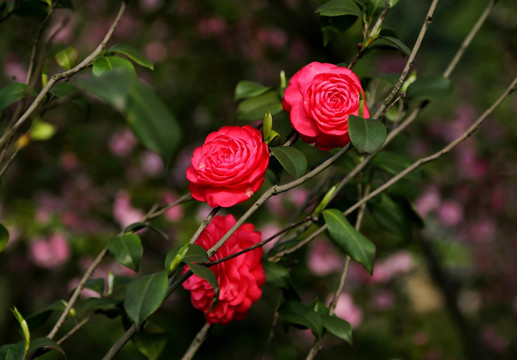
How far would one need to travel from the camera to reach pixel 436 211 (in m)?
2.93

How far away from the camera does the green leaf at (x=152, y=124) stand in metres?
0.29

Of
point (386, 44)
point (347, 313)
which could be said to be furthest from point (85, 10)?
point (386, 44)

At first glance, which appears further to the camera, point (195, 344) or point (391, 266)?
point (391, 266)

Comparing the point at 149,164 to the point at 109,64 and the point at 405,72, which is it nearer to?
the point at 109,64

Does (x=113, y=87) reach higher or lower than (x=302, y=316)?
higher

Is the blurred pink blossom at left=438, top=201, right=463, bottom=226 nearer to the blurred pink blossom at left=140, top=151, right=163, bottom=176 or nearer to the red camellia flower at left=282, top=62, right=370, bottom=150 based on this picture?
the blurred pink blossom at left=140, top=151, right=163, bottom=176

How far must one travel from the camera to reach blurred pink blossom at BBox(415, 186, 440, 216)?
2.75 m

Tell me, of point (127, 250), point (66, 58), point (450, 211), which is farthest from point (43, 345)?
point (450, 211)

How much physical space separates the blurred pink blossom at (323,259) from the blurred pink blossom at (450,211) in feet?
2.27

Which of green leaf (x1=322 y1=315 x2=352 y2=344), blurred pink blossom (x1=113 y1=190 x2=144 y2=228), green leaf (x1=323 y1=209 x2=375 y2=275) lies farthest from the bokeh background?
green leaf (x1=323 y1=209 x2=375 y2=275)

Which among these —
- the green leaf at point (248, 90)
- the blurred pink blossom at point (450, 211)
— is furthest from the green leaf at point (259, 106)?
the blurred pink blossom at point (450, 211)

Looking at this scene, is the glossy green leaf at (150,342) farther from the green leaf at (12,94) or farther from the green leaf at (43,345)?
the green leaf at (12,94)

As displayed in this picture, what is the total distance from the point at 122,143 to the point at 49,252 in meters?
0.76

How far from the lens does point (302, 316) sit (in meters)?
A: 0.77
